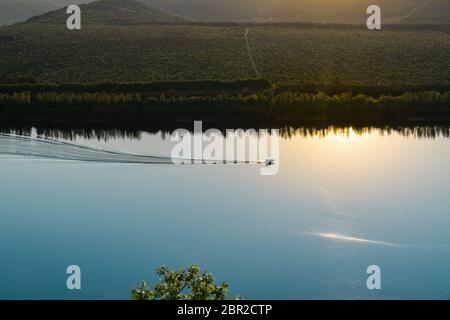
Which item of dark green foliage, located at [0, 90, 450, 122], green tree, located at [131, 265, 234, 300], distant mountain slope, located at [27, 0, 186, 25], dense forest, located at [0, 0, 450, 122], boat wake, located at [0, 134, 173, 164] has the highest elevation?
distant mountain slope, located at [27, 0, 186, 25]

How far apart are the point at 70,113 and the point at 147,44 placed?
31192 millimetres

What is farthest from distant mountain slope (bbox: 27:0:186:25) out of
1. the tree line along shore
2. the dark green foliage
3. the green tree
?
the green tree

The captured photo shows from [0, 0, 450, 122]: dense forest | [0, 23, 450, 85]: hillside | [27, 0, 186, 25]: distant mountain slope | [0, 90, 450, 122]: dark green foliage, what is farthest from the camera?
[27, 0, 186, 25]: distant mountain slope

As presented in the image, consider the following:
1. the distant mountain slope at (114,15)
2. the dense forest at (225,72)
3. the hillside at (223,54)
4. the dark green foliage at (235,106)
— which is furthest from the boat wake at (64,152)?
the distant mountain slope at (114,15)

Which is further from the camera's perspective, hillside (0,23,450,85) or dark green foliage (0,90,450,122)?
hillside (0,23,450,85)

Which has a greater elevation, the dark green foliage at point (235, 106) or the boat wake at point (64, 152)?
the dark green foliage at point (235, 106)

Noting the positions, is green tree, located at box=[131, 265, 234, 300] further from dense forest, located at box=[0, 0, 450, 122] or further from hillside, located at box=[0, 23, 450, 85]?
hillside, located at box=[0, 23, 450, 85]

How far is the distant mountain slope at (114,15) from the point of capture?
404ft

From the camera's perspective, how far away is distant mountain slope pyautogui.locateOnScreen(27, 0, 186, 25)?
123188 millimetres

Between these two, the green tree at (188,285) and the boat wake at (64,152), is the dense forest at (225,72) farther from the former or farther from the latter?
Result: the green tree at (188,285)

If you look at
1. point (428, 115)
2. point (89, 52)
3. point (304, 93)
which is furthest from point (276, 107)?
point (89, 52)

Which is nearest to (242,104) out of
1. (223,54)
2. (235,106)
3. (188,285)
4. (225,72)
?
(235,106)
